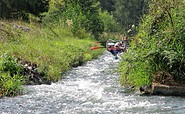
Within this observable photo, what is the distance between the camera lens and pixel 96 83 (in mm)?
12688

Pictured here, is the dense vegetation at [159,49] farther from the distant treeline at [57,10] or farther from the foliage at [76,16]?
the foliage at [76,16]

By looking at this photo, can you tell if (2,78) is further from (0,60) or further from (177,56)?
(177,56)

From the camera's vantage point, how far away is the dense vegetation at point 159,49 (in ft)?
33.4

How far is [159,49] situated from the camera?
34.1 ft

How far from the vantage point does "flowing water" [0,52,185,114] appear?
27.6ft

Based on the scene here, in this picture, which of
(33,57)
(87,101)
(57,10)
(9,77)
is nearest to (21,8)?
(57,10)

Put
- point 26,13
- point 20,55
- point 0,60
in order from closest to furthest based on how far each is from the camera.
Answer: point 0,60
point 20,55
point 26,13

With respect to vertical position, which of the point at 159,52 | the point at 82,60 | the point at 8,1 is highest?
the point at 8,1

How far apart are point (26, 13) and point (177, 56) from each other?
719 inches

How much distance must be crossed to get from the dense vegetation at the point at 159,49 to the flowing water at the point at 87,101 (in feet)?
2.29

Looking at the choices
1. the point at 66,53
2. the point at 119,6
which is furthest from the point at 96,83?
the point at 119,6

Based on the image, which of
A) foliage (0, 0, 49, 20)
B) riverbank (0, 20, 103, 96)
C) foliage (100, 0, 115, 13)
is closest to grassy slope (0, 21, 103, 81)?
riverbank (0, 20, 103, 96)

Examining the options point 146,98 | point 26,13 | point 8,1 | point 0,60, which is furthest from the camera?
point 26,13

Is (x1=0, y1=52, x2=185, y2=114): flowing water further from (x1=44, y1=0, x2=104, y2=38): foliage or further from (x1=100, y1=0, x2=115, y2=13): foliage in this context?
(x1=100, y1=0, x2=115, y2=13): foliage
